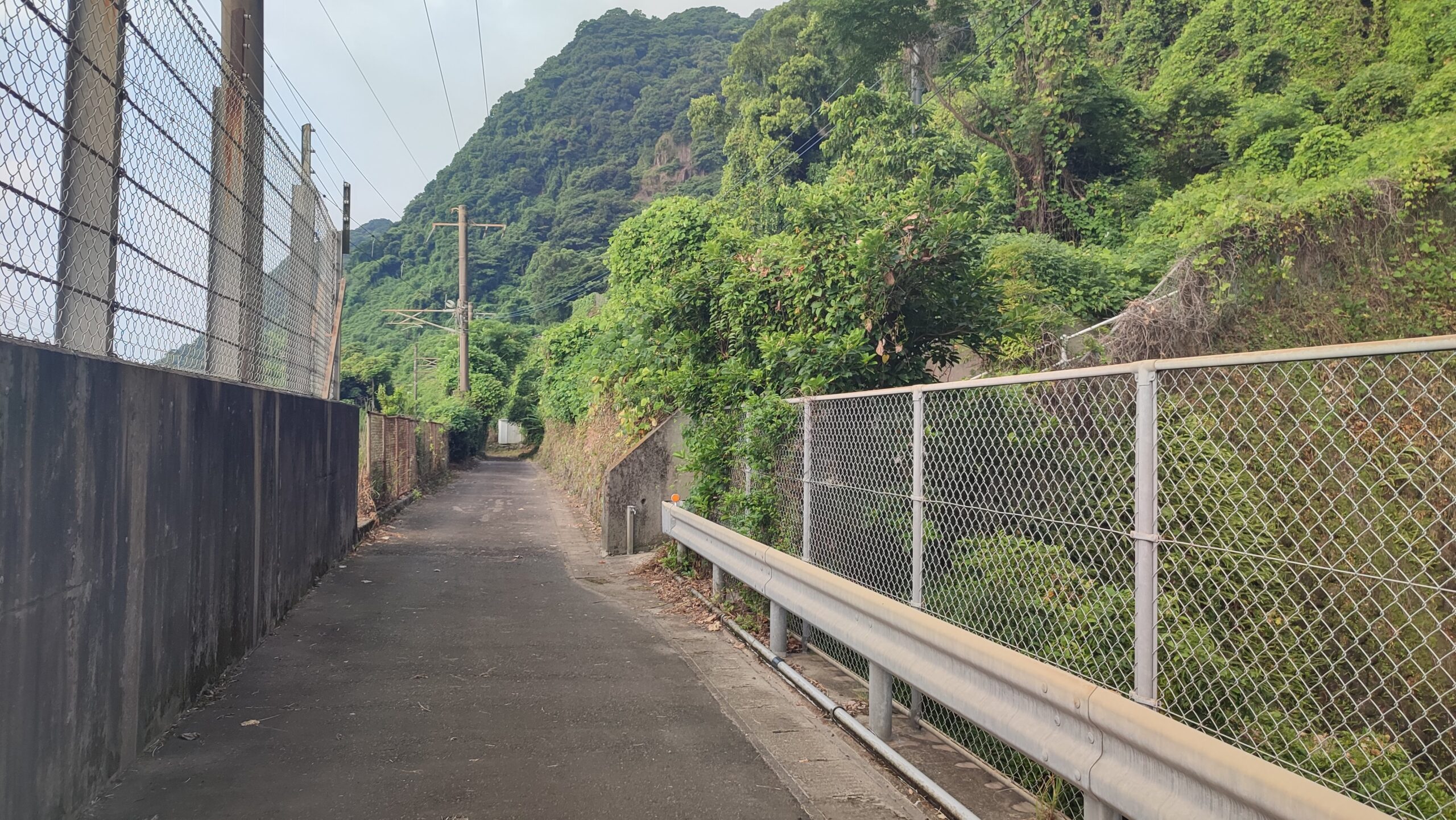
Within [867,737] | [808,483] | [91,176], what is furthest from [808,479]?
[91,176]

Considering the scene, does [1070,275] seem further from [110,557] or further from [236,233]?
[110,557]

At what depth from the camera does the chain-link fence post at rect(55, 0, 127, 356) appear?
13.3ft

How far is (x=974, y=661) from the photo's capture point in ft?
13.5

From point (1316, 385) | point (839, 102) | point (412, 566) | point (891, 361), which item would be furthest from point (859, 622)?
point (839, 102)

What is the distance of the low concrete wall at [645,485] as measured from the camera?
13.6 meters

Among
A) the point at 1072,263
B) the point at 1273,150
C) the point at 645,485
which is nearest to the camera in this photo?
the point at 645,485

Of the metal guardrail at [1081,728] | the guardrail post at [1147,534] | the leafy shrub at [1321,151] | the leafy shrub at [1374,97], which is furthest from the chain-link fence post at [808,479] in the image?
the leafy shrub at [1374,97]

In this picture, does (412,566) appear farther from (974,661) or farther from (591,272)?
(591,272)

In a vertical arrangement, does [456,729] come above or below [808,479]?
below

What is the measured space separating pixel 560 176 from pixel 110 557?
8306cm

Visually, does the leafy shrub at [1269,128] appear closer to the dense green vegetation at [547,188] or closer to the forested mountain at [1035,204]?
the forested mountain at [1035,204]

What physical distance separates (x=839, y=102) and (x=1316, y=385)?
2503 cm

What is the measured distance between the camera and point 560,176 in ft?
276

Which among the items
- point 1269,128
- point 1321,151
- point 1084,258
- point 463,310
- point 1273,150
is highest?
point 1269,128
